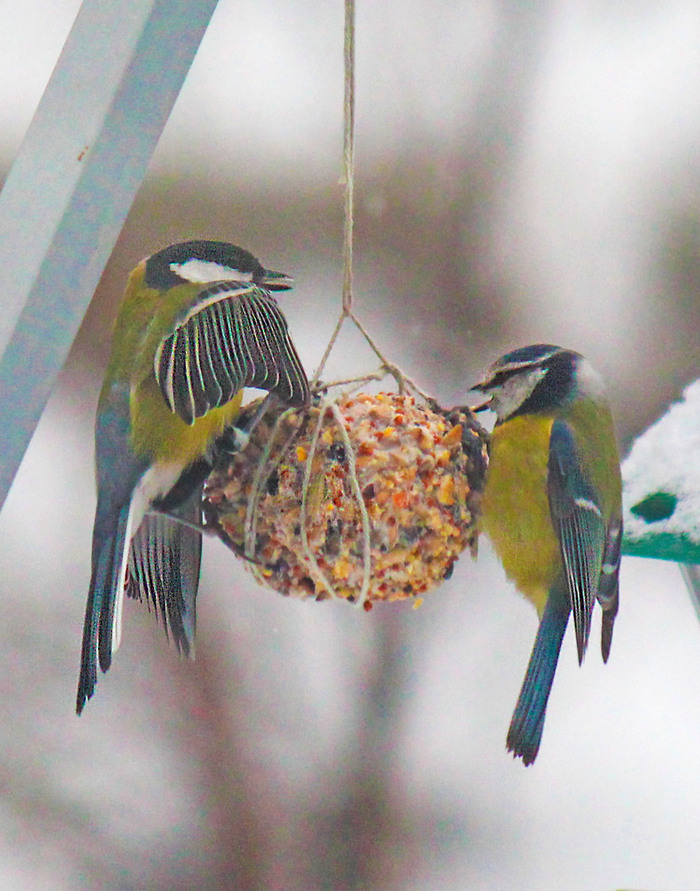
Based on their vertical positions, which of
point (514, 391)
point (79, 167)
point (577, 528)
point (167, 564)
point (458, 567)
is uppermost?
point (79, 167)

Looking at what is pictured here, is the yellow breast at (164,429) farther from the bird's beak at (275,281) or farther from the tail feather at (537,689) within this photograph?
the tail feather at (537,689)

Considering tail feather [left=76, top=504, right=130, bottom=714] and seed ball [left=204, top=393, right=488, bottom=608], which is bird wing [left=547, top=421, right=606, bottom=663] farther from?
tail feather [left=76, top=504, right=130, bottom=714]

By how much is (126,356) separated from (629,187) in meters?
1.87

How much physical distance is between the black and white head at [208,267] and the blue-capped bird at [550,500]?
326 millimetres

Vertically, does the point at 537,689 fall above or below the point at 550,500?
below

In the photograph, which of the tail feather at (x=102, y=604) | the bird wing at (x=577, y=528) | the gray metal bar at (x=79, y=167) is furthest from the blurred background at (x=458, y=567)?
the gray metal bar at (x=79, y=167)

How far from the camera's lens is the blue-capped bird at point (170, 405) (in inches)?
34.9

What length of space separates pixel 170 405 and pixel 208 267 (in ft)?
0.74

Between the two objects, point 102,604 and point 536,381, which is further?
point 536,381

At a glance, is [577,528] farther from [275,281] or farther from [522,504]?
[275,281]

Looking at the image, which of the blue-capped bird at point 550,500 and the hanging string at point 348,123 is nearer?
the hanging string at point 348,123

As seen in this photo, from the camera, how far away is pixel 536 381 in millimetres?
1162

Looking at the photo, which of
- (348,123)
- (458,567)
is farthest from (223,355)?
(458,567)

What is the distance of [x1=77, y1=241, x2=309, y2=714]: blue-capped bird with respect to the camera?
885 mm
